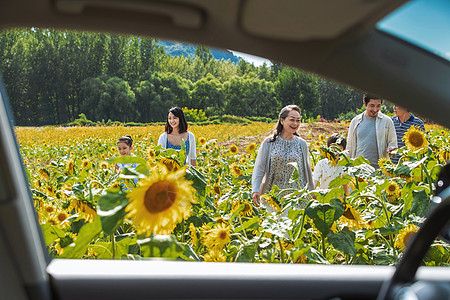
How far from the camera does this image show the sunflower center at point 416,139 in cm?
247

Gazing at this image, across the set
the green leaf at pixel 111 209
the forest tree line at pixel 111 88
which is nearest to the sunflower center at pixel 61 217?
the green leaf at pixel 111 209

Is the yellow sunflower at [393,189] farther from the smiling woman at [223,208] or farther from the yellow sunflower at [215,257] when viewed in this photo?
the yellow sunflower at [215,257]

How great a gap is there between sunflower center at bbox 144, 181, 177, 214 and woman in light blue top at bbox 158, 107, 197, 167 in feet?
8.53

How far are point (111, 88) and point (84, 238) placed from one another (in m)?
31.9

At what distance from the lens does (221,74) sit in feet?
153

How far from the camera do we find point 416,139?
2.48 meters

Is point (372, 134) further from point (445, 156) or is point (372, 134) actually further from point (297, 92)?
point (297, 92)

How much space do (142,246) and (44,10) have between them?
2.03ft

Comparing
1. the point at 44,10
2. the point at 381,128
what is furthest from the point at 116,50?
the point at 44,10

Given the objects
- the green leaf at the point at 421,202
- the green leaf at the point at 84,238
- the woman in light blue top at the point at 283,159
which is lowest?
the woman in light blue top at the point at 283,159

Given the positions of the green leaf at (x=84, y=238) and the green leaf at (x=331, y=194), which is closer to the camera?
the green leaf at (x=84, y=238)

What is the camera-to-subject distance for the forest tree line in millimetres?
27656

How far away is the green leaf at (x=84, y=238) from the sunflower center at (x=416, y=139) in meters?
2.00

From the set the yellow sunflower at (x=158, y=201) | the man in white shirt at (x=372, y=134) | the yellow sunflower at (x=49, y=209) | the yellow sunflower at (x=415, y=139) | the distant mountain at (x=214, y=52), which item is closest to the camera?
the distant mountain at (x=214, y=52)
